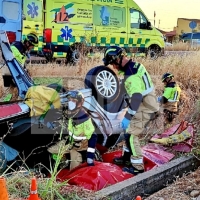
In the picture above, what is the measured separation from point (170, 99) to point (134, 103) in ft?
8.74

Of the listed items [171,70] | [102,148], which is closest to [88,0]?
[171,70]

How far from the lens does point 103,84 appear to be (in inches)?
228

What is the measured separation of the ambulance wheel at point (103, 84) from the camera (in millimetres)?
5625

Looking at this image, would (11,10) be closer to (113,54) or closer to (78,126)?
(113,54)

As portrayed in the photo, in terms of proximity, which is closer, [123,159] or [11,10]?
[123,159]

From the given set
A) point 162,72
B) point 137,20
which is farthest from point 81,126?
point 137,20

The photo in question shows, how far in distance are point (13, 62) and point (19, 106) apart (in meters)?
1.11

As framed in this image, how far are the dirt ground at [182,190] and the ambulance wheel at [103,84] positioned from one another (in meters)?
1.57

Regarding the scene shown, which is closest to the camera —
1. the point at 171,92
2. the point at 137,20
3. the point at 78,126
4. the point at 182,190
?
the point at 182,190

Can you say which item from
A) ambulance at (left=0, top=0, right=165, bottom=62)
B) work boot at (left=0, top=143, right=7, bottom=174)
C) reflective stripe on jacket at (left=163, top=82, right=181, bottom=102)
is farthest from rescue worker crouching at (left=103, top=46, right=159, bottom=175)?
ambulance at (left=0, top=0, right=165, bottom=62)

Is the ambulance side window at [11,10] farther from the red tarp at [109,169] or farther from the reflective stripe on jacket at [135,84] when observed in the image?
the reflective stripe on jacket at [135,84]

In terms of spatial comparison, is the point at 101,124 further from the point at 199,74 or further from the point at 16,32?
the point at 16,32

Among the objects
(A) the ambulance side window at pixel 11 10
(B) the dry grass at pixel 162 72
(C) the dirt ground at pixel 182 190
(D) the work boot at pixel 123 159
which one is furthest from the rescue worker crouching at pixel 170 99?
(A) the ambulance side window at pixel 11 10

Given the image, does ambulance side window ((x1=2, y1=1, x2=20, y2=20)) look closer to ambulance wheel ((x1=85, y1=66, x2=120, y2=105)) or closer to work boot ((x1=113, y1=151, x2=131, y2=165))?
ambulance wheel ((x1=85, y1=66, x2=120, y2=105))
